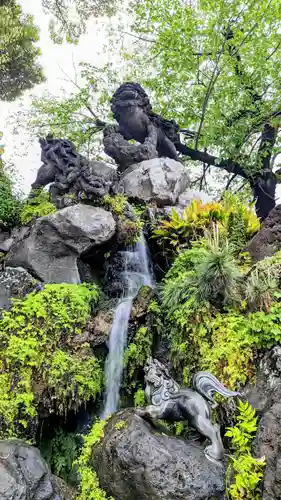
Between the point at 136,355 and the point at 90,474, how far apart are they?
5.61ft

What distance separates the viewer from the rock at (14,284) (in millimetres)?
5411

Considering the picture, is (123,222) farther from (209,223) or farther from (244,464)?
(244,464)

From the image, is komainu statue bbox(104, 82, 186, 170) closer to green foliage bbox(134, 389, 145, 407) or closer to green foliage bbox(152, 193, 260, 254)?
green foliage bbox(152, 193, 260, 254)

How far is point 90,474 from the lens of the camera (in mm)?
3826

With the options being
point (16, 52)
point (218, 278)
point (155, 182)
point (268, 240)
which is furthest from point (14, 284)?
point (16, 52)

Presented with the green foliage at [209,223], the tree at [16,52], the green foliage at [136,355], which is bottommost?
the green foliage at [136,355]

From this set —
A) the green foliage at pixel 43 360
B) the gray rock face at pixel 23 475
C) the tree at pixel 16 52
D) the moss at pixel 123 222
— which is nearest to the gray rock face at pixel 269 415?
the gray rock face at pixel 23 475

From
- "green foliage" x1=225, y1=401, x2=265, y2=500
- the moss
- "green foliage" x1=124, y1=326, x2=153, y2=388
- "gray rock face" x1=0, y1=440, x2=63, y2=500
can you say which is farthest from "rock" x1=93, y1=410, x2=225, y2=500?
the moss

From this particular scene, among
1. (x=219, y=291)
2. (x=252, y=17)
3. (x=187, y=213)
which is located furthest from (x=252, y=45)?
(x=219, y=291)

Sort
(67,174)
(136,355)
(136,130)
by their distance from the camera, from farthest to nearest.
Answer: (136,130), (67,174), (136,355)

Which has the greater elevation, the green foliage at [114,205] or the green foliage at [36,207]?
the green foliage at [36,207]

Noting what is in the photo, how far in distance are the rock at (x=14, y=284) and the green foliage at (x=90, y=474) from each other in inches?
87.6

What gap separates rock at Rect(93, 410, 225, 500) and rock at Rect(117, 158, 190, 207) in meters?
5.62

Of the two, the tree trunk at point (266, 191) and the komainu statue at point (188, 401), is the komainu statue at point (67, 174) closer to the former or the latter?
the komainu statue at point (188, 401)
